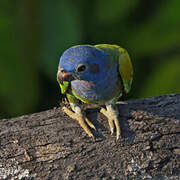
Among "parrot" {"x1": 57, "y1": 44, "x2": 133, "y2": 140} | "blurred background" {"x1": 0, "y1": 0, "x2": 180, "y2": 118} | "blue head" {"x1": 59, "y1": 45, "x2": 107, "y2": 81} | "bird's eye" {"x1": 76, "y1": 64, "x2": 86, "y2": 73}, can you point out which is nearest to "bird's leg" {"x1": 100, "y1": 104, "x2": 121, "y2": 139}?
"parrot" {"x1": 57, "y1": 44, "x2": 133, "y2": 140}

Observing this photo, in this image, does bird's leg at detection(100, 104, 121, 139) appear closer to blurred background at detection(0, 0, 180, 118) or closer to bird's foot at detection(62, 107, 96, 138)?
bird's foot at detection(62, 107, 96, 138)

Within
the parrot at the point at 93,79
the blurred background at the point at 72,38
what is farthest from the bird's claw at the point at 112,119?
the blurred background at the point at 72,38

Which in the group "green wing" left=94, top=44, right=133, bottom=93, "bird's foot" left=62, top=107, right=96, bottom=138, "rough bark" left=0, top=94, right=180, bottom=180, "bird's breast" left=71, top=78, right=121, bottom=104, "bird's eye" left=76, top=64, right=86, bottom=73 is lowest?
"rough bark" left=0, top=94, right=180, bottom=180

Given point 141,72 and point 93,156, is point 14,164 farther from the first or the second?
point 141,72

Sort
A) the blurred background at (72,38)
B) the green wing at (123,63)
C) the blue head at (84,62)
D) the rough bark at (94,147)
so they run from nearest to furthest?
the rough bark at (94,147) < the blue head at (84,62) < the green wing at (123,63) < the blurred background at (72,38)

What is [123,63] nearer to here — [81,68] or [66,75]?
[81,68]

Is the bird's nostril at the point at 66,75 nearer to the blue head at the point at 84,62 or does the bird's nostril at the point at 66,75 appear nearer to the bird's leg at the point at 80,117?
the blue head at the point at 84,62
